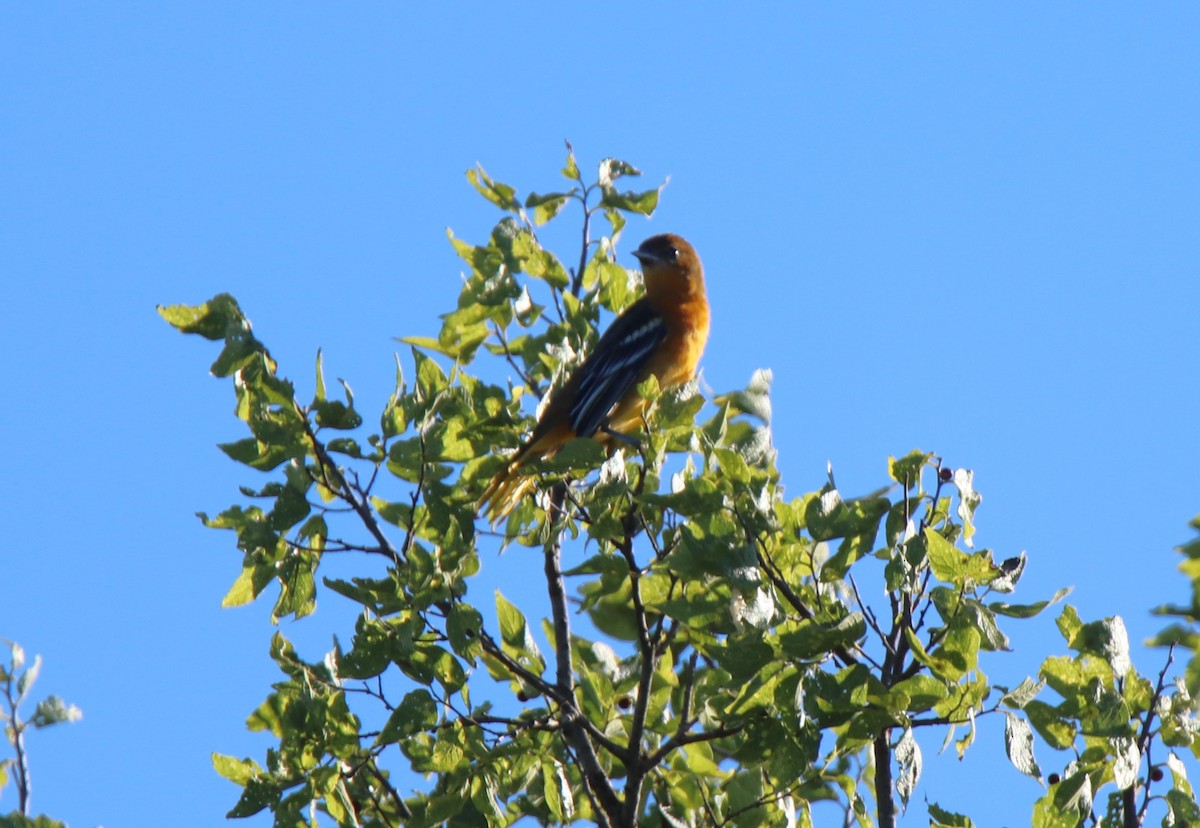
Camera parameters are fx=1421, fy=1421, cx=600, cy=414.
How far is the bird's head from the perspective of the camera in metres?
7.41

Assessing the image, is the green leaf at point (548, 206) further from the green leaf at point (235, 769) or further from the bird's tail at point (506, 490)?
the green leaf at point (235, 769)

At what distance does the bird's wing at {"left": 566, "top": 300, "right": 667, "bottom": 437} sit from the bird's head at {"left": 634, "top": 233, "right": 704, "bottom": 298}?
21.9 inches

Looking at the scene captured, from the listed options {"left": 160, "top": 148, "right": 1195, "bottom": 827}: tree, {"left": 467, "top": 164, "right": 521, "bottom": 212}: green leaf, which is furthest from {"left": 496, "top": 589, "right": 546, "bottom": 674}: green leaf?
{"left": 467, "top": 164, "right": 521, "bottom": 212}: green leaf

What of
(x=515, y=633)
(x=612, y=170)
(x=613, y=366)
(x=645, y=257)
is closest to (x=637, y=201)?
(x=612, y=170)

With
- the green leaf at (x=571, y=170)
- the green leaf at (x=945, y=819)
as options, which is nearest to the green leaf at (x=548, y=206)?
the green leaf at (x=571, y=170)

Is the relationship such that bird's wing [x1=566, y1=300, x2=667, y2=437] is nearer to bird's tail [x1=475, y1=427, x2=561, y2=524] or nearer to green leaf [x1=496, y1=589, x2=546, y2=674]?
bird's tail [x1=475, y1=427, x2=561, y2=524]

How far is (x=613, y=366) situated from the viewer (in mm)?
6215

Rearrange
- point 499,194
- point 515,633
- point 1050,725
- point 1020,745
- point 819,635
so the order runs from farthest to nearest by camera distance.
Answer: point 499,194, point 515,633, point 1050,725, point 1020,745, point 819,635

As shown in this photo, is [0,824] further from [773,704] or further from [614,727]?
[773,704]

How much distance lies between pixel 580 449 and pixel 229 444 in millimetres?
1044

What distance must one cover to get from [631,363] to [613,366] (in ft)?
0.88

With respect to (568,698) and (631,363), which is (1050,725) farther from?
(631,363)

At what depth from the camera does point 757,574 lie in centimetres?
330

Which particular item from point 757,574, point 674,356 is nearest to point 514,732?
point 757,574
